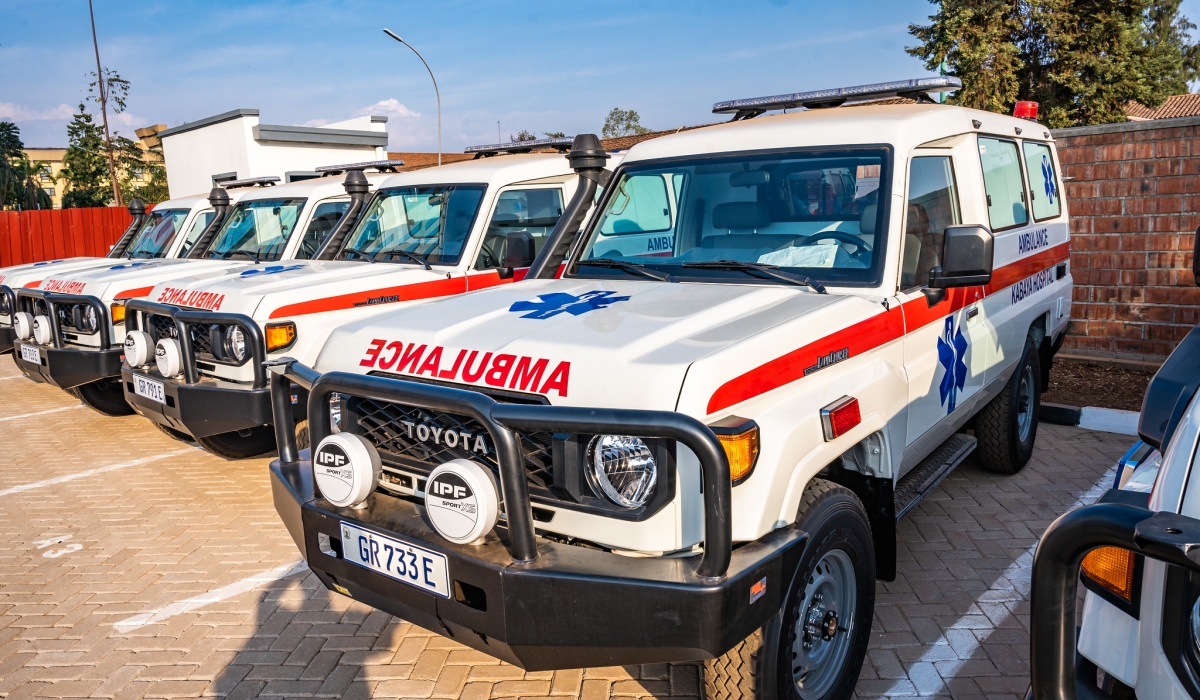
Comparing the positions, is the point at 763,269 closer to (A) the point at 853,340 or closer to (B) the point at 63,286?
(A) the point at 853,340

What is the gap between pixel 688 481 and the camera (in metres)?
2.39

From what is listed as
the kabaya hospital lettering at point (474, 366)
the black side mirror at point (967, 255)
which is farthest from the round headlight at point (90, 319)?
the black side mirror at point (967, 255)

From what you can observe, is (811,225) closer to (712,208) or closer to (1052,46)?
(712,208)

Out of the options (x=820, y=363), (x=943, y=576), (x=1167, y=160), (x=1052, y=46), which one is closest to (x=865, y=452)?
(x=820, y=363)

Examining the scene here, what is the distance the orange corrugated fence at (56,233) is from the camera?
59.6ft

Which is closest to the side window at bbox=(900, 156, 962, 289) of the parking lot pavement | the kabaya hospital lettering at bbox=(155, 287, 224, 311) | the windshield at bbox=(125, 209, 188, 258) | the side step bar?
the side step bar

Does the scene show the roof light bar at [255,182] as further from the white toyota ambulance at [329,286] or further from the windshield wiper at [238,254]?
the white toyota ambulance at [329,286]

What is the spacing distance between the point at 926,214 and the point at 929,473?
1.19 m

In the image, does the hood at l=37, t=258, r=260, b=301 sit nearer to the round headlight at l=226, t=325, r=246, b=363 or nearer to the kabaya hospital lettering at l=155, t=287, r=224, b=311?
the kabaya hospital lettering at l=155, t=287, r=224, b=311

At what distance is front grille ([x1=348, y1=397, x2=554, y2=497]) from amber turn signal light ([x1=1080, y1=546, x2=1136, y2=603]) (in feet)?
4.59

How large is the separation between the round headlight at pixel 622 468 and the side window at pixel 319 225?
6.21 meters

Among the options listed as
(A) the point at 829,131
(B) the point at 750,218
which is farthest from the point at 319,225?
(A) the point at 829,131

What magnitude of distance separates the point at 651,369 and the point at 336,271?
4455 mm

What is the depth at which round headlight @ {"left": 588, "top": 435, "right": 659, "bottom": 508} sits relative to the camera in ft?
8.05
